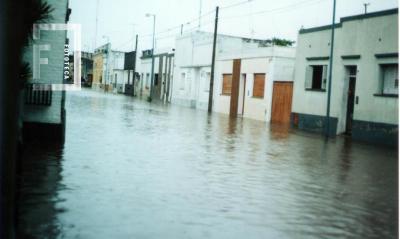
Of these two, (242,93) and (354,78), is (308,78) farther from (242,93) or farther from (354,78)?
(242,93)

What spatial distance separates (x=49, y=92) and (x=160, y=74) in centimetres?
4105

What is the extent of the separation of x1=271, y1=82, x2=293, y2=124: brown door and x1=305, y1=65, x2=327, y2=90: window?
2542mm

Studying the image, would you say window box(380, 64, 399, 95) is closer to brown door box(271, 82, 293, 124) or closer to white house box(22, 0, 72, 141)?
brown door box(271, 82, 293, 124)

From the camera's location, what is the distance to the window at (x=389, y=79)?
17.6 meters

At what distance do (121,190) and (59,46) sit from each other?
15.5ft

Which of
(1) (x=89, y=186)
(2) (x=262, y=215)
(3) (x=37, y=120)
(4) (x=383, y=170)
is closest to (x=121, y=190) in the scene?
(1) (x=89, y=186)

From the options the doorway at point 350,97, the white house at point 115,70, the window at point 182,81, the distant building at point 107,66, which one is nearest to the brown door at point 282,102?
the doorway at point 350,97

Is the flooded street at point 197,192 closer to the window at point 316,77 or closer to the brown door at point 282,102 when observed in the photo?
the window at point 316,77

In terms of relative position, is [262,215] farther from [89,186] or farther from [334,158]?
[334,158]

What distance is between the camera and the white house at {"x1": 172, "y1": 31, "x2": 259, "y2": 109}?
3753cm

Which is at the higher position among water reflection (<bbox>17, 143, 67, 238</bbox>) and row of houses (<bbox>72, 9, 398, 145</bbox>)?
row of houses (<bbox>72, 9, 398, 145</bbox>)

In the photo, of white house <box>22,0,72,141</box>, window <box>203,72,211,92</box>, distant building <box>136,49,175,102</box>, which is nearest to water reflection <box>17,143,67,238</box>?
white house <box>22,0,72,141</box>

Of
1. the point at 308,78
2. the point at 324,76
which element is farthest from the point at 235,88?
the point at 324,76

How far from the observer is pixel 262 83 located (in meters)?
28.5
